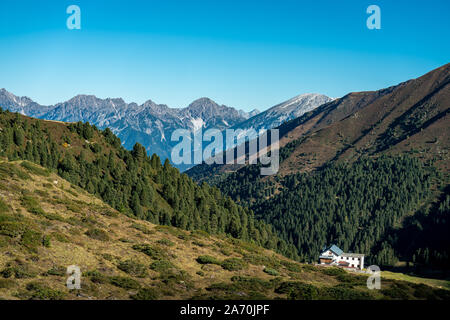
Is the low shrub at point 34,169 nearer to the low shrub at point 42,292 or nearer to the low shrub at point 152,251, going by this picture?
the low shrub at point 152,251

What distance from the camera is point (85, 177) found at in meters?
88.0

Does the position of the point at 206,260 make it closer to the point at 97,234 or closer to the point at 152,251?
the point at 152,251

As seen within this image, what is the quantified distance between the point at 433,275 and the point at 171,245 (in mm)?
102810

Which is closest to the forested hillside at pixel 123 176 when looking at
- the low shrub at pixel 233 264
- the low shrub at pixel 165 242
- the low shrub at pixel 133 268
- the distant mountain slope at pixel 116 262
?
the distant mountain slope at pixel 116 262

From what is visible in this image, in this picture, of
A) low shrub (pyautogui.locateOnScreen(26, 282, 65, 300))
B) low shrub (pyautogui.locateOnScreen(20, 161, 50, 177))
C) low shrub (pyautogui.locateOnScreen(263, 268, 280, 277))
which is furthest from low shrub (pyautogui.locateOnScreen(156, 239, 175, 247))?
low shrub (pyautogui.locateOnScreen(20, 161, 50, 177))

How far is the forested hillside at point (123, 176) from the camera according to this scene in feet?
278

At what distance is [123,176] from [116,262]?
198 ft

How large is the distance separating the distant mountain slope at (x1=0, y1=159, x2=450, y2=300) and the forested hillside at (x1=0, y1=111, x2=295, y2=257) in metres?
26.7

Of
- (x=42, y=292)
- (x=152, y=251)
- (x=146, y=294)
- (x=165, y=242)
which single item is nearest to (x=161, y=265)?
(x=152, y=251)

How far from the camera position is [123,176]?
95312 mm

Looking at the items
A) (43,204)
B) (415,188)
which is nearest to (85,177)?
(43,204)

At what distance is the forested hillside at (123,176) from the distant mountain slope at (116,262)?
26.7 meters

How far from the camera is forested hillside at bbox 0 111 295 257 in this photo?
84.7m
